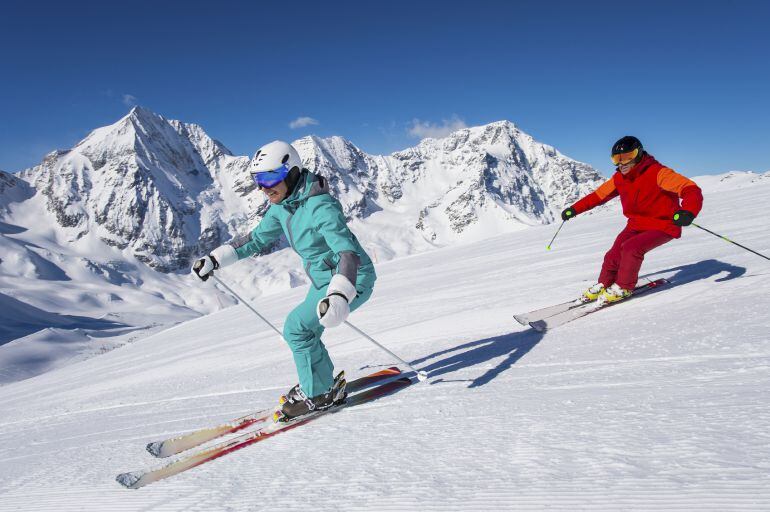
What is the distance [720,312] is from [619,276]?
1243mm

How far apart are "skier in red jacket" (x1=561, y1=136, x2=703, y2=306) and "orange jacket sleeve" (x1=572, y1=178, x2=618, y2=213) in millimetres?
293

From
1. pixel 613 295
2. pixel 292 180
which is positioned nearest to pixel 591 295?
pixel 613 295

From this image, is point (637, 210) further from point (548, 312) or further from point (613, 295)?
point (548, 312)

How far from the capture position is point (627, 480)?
6.29ft

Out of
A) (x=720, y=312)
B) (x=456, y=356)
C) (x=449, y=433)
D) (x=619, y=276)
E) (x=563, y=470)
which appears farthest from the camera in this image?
(x=619, y=276)

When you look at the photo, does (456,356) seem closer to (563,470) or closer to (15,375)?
(563,470)

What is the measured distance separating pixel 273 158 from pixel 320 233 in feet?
2.42

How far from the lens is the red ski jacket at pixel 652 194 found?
17.3 feet

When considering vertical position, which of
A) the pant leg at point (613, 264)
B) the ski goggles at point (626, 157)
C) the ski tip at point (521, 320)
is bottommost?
the ski tip at point (521, 320)

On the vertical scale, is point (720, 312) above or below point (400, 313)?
below

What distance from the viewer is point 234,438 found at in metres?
3.48

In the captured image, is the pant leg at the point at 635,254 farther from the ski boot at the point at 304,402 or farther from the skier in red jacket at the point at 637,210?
the ski boot at the point at 304,402

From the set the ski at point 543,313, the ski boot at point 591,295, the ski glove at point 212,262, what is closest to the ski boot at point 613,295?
the ski boot at point 591,295

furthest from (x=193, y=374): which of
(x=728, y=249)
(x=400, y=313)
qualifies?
(x=728, y=249)
